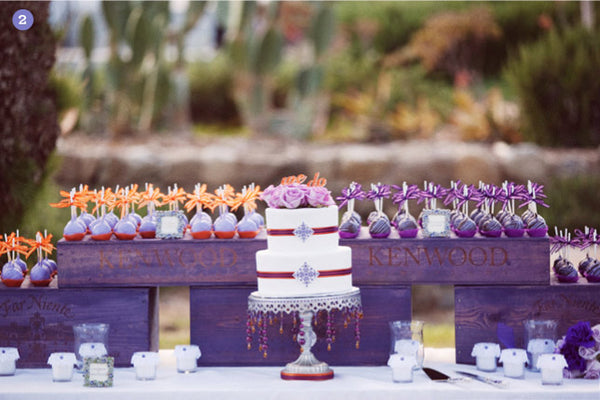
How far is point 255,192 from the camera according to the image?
12.4 feet

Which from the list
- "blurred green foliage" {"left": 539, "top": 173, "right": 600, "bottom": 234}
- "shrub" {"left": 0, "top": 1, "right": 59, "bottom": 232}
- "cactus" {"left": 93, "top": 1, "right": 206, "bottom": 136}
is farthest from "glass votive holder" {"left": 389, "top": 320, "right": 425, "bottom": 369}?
"cactus" {"left": 93, "top": 1, "right": 206, "bottom": 136}

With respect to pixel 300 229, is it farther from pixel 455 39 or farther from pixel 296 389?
pixel 455 39

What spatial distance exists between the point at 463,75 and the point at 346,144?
2.37 metres

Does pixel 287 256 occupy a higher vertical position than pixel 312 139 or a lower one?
lower

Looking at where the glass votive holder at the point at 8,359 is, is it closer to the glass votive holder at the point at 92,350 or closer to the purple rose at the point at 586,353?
the glass votive holder at the point at 92,350

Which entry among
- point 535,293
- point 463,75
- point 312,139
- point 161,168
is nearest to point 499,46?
point 463,75

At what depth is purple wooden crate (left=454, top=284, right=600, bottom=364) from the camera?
148 inches

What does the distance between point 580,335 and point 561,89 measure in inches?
200

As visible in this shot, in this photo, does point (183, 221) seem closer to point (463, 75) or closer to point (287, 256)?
point (287, 256)

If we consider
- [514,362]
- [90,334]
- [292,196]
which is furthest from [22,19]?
[514,362]

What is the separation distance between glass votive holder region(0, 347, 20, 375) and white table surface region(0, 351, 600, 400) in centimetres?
8

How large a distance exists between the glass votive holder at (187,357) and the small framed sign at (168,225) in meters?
0.43

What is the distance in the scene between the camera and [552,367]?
338 cm

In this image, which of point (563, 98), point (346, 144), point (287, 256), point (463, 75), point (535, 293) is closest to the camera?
point (287, 256)
